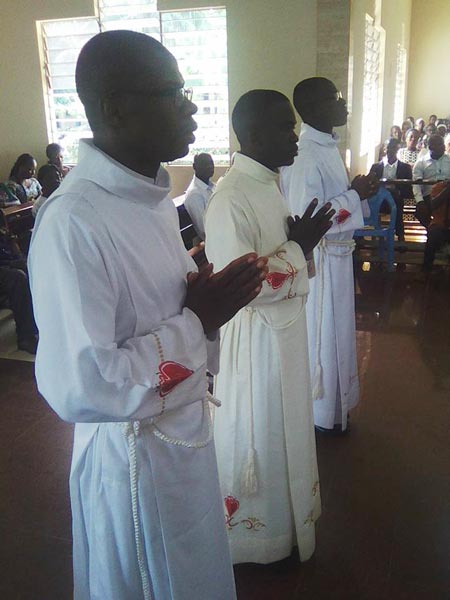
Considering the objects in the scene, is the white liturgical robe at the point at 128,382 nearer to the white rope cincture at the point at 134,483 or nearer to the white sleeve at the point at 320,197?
the white rope cincture at the point at 134,483

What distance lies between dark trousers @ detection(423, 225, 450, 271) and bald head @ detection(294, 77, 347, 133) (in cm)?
353

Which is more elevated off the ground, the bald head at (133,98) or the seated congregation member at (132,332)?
the bald head at (133,98)

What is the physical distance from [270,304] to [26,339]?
281 cm

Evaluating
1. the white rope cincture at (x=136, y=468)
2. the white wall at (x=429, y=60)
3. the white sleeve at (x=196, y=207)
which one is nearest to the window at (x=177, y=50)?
the white sleeve at (x=196, y=207)

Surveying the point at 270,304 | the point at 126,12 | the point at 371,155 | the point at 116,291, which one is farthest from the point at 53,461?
the point at 371,155

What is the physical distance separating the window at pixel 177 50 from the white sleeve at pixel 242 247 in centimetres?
519

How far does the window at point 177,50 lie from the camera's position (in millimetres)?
6910

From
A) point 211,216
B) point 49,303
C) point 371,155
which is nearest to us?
point 49,303

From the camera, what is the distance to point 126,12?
7164 millimetres

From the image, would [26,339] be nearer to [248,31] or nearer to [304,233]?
[304,233]

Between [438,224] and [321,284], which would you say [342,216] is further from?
[438,224]

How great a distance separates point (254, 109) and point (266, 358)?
2.62ft

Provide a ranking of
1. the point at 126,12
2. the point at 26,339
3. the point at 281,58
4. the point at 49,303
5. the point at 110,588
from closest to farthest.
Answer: the point at 49,303 < the point at 110,588 < the point at 26,339 < the point at 281,58 < the point at 126,12

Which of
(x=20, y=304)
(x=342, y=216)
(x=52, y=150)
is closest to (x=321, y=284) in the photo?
(x=342, y=216)
